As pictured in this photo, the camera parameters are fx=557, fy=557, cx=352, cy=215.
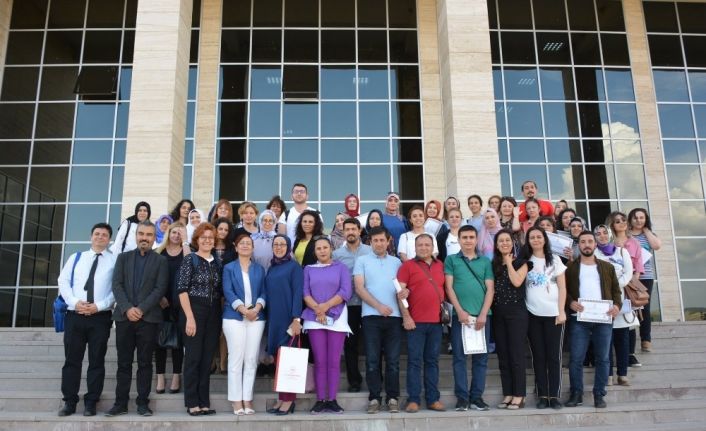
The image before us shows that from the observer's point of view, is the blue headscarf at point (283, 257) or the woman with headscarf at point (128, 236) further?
the woman with headscarf at point (128, 236)

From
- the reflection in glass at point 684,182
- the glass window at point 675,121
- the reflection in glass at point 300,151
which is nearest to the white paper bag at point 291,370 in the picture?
the reflection in glass at point 300,151

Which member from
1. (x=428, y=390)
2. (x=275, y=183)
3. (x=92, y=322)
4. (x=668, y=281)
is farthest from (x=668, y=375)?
(x=275, y=183)

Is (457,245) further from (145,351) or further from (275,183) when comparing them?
(275,183)

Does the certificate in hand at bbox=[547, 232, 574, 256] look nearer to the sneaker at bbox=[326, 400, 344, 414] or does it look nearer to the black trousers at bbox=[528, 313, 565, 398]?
the black trousers at bbox=[528, 313, 565, 398]

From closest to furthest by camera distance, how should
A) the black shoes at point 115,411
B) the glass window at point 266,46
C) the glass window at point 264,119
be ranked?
the black shoes at point 115,411 → the glass window at point 264,119 → the glass window at point 266,46

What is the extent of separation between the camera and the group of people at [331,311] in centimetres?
609

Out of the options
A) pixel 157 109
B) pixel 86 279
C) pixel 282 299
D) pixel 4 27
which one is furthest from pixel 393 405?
pixel 4 27

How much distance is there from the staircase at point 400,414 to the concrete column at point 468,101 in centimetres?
469

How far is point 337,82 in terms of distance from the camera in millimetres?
15664

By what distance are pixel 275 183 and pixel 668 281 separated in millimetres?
10661

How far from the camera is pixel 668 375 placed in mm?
7312

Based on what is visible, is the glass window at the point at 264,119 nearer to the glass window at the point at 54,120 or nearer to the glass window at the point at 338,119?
the glass window at the point at 338,119

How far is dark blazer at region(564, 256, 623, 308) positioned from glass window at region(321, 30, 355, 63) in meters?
10.7

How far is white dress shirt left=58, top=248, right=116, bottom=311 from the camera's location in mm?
6203
